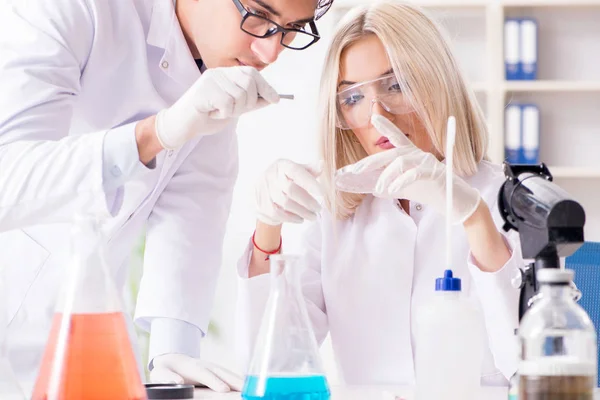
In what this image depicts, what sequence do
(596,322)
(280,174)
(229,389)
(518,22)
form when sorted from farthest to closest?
(518,22) → (596,322) → (280,174) → (229,389)

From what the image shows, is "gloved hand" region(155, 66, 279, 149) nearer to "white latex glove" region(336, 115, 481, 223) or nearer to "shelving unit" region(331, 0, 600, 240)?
"white latex glove" region(336, 115, 481, 223)

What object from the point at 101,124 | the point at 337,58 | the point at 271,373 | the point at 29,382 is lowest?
the point at 29,382

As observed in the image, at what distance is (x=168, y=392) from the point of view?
122 centimetres

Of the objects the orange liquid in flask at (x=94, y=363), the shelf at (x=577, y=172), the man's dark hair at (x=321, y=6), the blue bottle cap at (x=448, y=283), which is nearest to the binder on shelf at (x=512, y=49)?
the shelf at (x=577, y=172)

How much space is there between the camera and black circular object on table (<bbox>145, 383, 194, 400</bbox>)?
3.95 ft

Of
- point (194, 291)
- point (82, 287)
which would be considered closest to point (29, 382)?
point (194, 291)

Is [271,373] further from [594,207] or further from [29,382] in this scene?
[594,207]

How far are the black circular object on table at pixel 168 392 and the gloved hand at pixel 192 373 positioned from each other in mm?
113

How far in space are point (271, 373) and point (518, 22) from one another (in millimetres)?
3267

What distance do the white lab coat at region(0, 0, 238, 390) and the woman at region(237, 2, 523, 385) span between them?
0.23 m

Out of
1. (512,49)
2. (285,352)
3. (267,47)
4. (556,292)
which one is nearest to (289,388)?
(285,352)

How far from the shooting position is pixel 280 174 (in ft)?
5.24

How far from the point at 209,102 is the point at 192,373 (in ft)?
1.72

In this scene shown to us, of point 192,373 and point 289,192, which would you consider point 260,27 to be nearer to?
→ point 289,192
